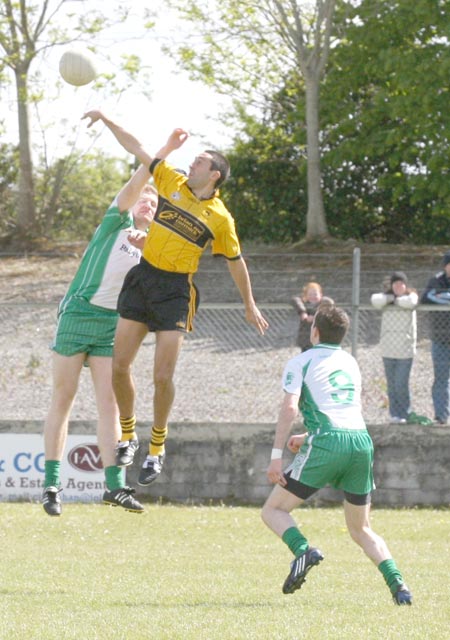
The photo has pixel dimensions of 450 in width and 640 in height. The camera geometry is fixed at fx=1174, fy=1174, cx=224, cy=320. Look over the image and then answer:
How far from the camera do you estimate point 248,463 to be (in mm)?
13781

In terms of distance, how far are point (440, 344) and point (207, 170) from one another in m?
6.19

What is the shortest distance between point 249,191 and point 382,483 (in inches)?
519

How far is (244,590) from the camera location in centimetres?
867

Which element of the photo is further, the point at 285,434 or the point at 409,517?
the point at 409,517

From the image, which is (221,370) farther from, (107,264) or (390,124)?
(390,124)

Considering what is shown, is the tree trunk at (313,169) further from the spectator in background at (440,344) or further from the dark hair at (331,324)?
the dark hair at (331,324)

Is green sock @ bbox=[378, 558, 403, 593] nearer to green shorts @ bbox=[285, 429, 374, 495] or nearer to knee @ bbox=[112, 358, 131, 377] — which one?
green shorts @ bbox=[285, 429, 374, 495]

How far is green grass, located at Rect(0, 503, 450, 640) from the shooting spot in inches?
268

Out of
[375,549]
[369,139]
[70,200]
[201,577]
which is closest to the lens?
[375,549]

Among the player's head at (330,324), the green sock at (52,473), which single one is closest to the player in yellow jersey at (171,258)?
the player's head at (330,324)

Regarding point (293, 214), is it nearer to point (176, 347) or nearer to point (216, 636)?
point (176, 347)

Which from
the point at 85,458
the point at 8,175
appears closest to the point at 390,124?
the point at 8,175

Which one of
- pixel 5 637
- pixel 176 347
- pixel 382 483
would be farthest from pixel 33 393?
pixel 5 637

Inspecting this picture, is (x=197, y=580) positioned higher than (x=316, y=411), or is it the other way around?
(x=316, y=411)
